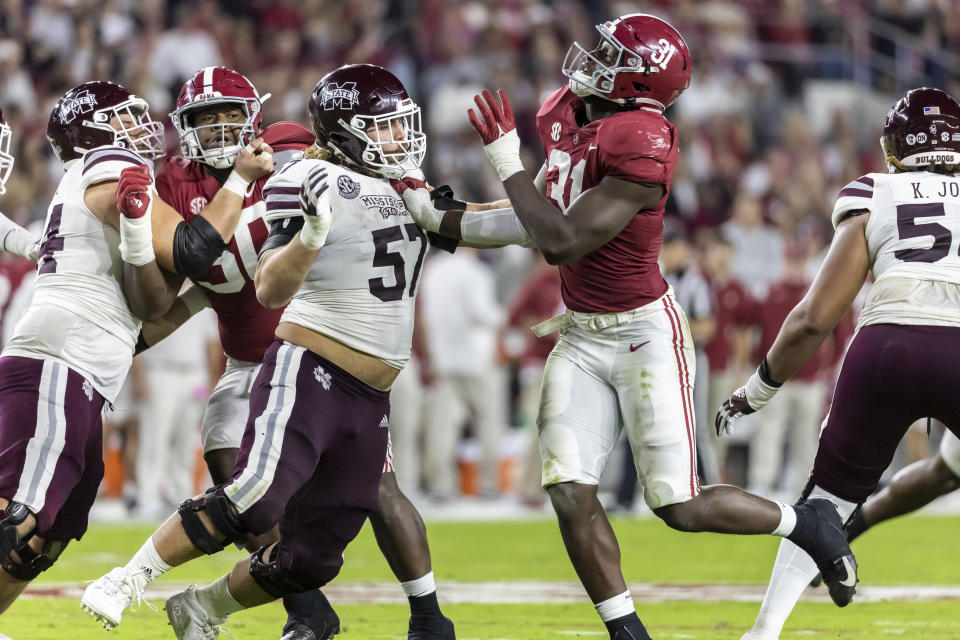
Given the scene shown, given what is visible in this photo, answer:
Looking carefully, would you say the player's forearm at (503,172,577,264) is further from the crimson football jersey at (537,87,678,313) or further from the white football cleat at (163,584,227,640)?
the white football cleat at (163,584,227,640)

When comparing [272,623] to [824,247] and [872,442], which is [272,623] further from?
[824,247]

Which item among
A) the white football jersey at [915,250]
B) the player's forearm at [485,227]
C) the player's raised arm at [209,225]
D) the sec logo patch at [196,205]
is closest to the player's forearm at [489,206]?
the player's forearm at [485,227]

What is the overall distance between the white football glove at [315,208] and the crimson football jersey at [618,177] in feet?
3.16

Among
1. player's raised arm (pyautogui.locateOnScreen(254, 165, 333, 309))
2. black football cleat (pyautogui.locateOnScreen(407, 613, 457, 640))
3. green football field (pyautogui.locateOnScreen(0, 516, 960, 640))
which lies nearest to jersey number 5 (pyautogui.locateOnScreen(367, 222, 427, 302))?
player's raised arm (pyautogui.locateOnScreen(254, 165, 333, 309))

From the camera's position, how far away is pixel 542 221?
4430mm

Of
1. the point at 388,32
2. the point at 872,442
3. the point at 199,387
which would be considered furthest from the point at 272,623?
the point at 388,32

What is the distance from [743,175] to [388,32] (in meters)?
4.37

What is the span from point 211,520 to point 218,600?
0.40m

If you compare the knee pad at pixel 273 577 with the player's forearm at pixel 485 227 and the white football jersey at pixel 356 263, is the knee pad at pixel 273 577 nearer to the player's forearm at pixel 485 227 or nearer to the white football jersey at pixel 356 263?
the white football jersey at pixel 356 263

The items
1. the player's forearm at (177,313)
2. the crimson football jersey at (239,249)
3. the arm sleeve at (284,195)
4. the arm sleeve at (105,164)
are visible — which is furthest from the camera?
the player's forearm at (177,313)

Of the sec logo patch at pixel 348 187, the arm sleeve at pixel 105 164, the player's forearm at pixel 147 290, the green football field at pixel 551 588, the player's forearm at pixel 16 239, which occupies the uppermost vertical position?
the arm sleeve at pixel 105 164

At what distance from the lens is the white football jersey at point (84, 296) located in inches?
192

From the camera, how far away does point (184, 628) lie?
4.62 metres

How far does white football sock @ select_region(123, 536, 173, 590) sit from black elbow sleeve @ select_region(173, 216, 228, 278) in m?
0.97
